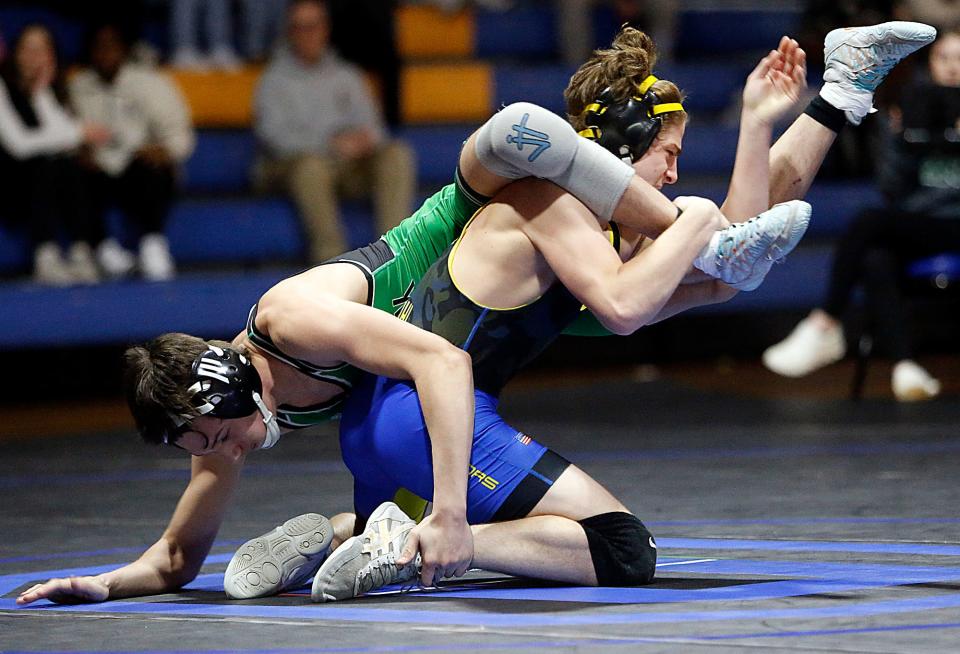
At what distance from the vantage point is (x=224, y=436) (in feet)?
10.4

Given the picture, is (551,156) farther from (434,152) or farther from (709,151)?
(709,151)

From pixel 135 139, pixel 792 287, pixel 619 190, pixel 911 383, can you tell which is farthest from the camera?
pixel 792 287

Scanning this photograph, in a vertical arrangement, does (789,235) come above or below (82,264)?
above

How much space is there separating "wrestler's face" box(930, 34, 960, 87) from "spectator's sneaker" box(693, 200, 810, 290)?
3.82 meters

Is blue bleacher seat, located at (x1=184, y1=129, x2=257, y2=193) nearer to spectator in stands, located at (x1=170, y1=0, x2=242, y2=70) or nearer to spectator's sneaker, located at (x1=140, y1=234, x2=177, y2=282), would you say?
spectator in stands, located at (x1=170, y1=0, x2=242, y2=70)

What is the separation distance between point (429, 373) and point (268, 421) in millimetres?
365

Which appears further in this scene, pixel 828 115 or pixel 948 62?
pixel 948 62

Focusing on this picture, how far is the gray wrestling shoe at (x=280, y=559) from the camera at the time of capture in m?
3.24

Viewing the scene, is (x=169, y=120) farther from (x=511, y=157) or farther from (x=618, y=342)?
(x=511, y=157)

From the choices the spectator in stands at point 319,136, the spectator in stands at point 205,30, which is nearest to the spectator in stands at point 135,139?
the spectator in stands at point 319,136

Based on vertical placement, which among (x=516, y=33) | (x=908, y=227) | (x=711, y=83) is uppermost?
(x=516, y=33)

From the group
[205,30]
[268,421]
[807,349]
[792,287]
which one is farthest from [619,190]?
[205,30]

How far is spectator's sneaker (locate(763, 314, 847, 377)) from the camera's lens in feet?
20.9

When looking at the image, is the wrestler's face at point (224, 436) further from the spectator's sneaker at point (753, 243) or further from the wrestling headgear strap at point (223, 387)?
A: the spectator's sneaker at point (753, 243)
